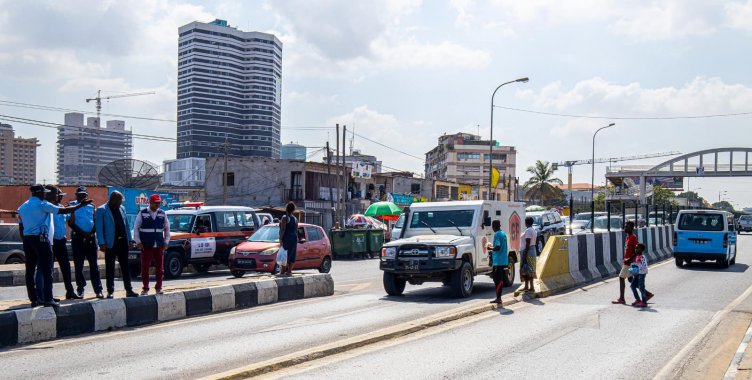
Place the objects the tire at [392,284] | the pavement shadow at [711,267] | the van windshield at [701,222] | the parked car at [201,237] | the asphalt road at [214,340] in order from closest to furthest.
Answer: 1. the asphalt road at [214,340]
2. the tire at [392,284]
3. the parked car at [201,237]
4. the pavement shadow at [711,267]
5. the van windshield at [701,222]

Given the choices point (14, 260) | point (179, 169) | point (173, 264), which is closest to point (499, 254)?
point (173, 264)

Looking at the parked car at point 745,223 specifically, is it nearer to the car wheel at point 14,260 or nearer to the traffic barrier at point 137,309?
the traffic barrier at point 137,309

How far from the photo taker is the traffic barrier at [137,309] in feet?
30.4

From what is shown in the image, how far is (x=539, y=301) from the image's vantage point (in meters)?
14.5

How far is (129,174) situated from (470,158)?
81874 mm

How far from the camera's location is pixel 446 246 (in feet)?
48.2

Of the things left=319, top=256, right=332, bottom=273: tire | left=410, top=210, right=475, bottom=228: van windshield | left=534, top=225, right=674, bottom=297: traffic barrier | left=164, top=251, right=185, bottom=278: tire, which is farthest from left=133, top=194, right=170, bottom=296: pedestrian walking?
left=319, top=256, right=332, bottom=273: tire

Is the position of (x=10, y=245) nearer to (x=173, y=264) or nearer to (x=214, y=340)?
(x=173, y=264)

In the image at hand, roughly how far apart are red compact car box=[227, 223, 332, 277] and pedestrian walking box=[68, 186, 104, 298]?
24.6 feet

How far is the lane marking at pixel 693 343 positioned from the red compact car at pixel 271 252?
992 centimetres

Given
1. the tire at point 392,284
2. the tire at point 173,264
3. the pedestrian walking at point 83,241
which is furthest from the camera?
the tire at point 173,264

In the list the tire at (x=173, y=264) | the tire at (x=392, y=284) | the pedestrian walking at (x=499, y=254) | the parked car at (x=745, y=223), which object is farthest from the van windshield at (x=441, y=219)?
the parked car at (x=745, y=223)

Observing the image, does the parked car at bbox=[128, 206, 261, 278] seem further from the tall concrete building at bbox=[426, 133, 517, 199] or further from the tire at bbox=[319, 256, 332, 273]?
the tall concrete building at bbox=[426, 133, 517, 199]

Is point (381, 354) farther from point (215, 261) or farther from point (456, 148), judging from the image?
point (456, 148)
